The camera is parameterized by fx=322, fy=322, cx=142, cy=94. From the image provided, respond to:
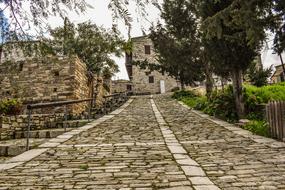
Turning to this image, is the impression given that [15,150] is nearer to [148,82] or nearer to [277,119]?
[277,119]

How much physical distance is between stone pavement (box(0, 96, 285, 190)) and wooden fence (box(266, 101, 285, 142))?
1.09 feet

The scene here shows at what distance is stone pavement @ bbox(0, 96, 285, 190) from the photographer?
12.8 ft

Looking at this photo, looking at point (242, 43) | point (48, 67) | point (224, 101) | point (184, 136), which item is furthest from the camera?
point (48, 67)

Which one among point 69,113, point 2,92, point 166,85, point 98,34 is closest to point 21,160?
point 69,113

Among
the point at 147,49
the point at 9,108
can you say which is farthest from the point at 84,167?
the point at 147,49

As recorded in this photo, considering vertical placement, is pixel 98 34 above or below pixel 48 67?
above

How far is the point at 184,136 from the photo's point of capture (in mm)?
8125

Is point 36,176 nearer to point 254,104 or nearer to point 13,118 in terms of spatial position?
point 13,118

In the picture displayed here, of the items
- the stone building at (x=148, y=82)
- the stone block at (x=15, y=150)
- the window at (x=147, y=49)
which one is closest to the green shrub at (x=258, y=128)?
the stone block at (x=15, y=150)

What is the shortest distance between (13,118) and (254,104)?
8077mm

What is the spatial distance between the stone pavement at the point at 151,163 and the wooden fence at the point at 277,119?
331 millimetres

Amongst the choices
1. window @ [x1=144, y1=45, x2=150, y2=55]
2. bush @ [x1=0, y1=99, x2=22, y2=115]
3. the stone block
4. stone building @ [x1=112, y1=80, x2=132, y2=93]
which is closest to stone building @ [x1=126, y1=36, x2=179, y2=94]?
stone building @ [x1=112, y1=80, x2=132, y2=93]

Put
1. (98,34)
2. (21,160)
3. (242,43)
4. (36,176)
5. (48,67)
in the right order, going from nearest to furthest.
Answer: (36,176) < (21,160) < (242,43) < (48,67) < (98,34)

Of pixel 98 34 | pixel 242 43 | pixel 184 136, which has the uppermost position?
pixel 98 34
